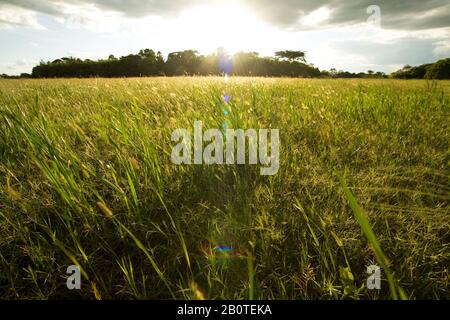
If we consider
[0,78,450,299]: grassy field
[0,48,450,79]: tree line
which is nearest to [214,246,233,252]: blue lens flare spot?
[0,78,450,299]: grassy field

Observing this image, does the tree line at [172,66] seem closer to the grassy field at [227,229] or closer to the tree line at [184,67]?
the tree line at [184,67]

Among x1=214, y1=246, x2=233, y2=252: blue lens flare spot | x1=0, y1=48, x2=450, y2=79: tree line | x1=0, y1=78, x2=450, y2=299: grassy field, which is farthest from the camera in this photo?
x1=0, y1=48, x2=450, y2=79: tree line

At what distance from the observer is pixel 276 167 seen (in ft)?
6.21

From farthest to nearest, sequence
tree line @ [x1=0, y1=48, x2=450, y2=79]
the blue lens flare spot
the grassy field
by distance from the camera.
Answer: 1. tree line @ [x1=0, y1=48, x2=450, y2=79]
2. the blue lens flare spot
3. the grassy field

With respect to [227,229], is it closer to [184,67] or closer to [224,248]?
[224,248]

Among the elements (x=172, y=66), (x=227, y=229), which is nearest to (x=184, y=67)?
(x=172, y=66)

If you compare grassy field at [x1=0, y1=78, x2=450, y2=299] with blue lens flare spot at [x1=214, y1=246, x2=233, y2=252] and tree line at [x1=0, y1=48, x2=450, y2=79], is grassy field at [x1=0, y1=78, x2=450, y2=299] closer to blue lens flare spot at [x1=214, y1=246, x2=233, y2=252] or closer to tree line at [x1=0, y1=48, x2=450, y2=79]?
blue lens flare spot at [x1=214, y1=246, x2=233, y2=252]

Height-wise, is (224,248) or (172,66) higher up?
(172,66)

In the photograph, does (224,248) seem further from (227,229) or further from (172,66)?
(172,66)

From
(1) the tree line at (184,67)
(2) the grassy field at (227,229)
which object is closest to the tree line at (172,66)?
(1) the tree line at (184,67)

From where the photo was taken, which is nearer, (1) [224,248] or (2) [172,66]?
Answer: (1) [224,248]

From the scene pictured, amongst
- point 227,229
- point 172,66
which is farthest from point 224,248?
point 172,66

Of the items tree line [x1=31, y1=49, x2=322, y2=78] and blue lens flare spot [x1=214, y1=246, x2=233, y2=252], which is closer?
blue lens flare spot [x1=214, y1=246, x2=233, y2=252]
